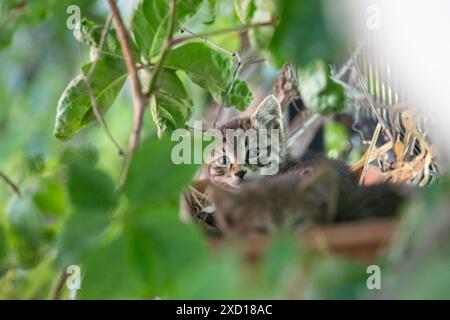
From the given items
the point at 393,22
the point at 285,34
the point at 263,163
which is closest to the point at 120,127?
the point at 263,163

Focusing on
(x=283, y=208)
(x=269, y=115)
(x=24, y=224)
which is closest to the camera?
(x=283, y=208)

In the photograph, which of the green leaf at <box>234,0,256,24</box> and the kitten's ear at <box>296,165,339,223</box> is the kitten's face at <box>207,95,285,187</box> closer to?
the green leaf at <box>234,0,256,24</box>

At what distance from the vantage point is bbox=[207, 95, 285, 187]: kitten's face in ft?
6.52

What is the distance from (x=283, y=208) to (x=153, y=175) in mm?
186

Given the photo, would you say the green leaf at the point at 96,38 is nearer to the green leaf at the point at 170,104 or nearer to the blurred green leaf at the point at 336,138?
the green leaf at the point at 170,104

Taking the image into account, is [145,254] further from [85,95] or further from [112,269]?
[85,95]

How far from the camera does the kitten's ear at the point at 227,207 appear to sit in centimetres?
98

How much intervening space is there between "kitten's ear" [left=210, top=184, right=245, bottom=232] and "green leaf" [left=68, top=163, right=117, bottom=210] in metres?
0.16

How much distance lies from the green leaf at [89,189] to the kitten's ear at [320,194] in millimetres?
250

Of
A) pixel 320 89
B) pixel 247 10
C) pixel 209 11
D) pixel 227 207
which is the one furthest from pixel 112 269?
pixel 209 11

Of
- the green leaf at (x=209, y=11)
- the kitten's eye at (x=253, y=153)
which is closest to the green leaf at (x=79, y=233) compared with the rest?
the green leaf at (x=209, y=11)

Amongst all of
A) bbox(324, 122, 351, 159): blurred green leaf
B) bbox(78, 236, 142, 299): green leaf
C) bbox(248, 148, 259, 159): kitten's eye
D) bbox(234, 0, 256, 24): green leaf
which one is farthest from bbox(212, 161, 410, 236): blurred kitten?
bbox(324, 122, 351, 159): blurred green leaf

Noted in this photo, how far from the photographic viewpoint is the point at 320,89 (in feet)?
3.89

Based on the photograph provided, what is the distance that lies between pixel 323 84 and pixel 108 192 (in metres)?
0.44
